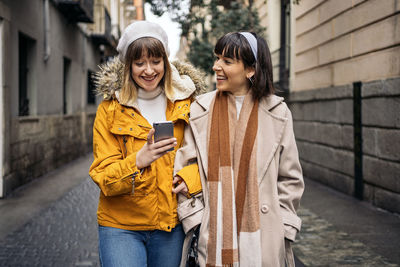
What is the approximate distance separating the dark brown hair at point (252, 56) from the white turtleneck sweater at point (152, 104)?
40 centimetres

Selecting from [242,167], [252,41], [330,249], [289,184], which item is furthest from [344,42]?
[242,167]

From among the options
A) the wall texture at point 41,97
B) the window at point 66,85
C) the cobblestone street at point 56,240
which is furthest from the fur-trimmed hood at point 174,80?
the window at point 66,85

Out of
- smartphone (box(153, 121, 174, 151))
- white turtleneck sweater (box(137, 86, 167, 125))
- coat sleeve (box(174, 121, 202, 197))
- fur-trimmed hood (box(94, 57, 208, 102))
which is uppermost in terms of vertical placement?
fur-trimmed hood (box(94, 57, 208, 102))

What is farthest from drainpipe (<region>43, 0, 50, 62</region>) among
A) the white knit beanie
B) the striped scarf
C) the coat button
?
the coat button

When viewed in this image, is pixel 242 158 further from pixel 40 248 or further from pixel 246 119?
pixel 40 248

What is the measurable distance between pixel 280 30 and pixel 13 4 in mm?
7406

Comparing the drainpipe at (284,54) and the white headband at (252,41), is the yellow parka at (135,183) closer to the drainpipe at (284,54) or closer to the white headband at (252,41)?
the white headband at (252,41)

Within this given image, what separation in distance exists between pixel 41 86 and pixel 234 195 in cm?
886

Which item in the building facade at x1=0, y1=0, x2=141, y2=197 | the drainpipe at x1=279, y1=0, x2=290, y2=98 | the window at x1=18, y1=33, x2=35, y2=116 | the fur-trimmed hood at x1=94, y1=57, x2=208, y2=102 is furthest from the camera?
the drainpipe at x1=279, y1=0, x2=290, y2=98

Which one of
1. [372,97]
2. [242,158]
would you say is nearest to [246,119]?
[242,158]

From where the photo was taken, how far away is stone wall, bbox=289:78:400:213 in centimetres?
624

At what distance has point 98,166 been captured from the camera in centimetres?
226

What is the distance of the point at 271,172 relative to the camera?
2254 mm

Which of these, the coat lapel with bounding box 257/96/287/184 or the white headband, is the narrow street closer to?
the coat lapel with bounding box 257/96/287/184
